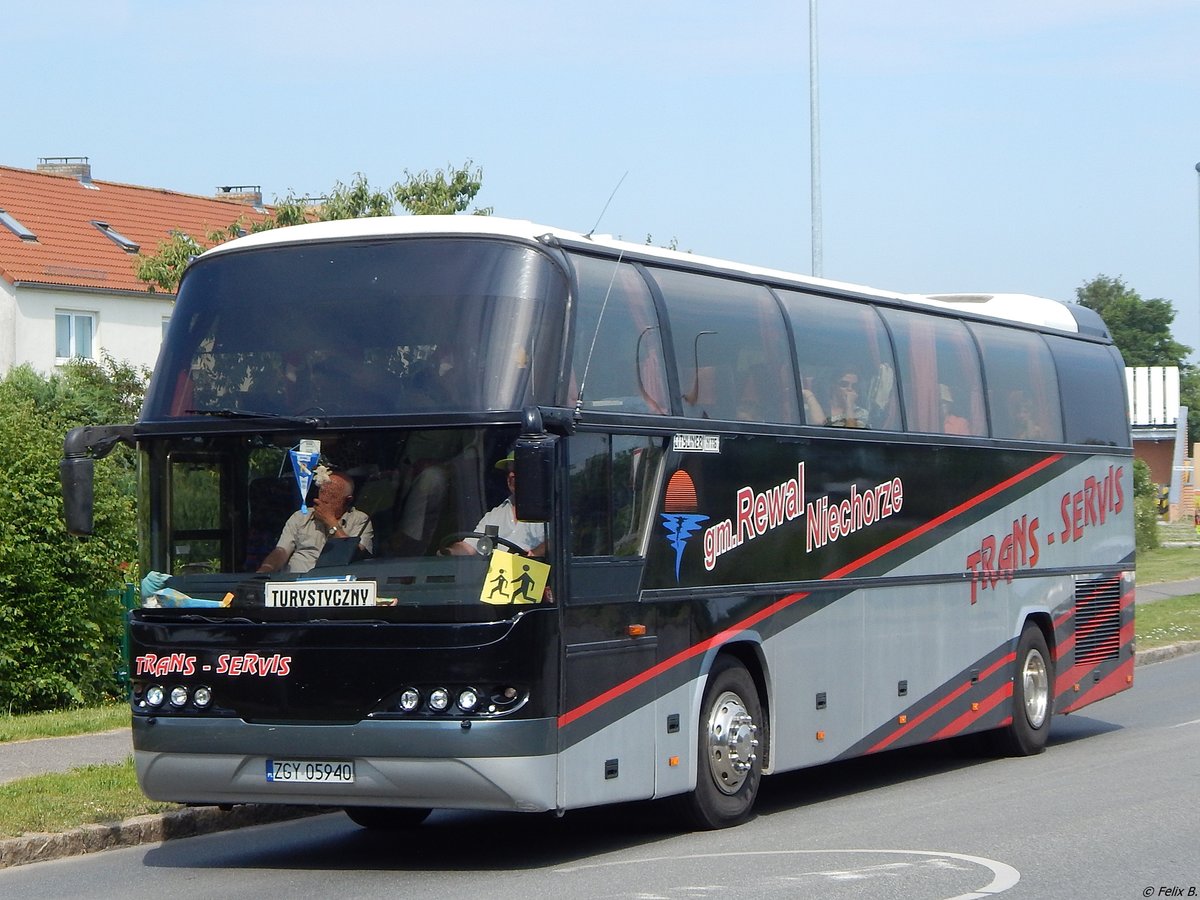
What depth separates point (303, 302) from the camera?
32.8 feet

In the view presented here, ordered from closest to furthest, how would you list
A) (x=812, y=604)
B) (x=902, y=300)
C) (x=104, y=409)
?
1. (x=812, y=604)
2. (x=902, y=300)
3. (x=104, y=409)

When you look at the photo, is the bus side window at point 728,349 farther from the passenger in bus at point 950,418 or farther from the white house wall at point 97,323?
the white house wall at point 97,323

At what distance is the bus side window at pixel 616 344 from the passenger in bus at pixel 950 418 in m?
4.42

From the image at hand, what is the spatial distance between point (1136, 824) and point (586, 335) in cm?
441

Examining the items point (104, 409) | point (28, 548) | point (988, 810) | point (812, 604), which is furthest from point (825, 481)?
point (104, 409)

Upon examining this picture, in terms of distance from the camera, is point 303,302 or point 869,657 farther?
point 869,657

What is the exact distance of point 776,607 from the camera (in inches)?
472

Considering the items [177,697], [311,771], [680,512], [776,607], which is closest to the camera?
[311,771]

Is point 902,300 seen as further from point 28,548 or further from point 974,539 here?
point 28,548

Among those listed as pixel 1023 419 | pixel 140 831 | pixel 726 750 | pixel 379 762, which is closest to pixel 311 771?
pixel 379 762

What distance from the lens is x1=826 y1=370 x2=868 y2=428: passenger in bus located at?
12914 mm

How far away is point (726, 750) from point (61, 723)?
23.8 ft

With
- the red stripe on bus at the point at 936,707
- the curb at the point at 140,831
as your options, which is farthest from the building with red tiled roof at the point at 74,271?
the curb at the point at 140,831

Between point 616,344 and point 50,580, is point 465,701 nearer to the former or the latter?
point 616,344
